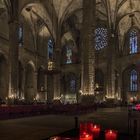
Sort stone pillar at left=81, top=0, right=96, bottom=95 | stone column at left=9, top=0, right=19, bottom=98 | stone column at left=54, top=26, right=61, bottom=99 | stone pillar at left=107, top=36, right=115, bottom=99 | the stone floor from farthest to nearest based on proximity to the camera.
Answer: stone column at left=54, top=26, right=61, bottom=99 < stone pillar at left=107, top=36, right=115, bottom=99 < stone column at left=9, top=0, right=19, bottom=98 < stone pillar at left=81, top=0, right=96, bottom=95 < the stone floor

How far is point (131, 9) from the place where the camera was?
47.8 meters

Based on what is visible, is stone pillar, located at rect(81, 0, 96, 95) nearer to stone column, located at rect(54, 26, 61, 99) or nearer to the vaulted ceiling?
the vaulted ceiling

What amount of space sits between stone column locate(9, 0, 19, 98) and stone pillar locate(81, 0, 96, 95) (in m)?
10.7

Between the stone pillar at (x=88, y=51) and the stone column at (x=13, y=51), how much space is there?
35.2 ft

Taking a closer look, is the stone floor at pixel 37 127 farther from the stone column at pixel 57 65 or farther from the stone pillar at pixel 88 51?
the stone column at pixel 57 65

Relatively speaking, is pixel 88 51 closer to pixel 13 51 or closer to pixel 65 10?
pixel 13 51

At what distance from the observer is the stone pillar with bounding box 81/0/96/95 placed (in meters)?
24.2

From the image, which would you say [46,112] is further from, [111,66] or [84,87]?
[111,66]

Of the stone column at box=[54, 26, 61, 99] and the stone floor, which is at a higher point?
the stone column at box=[54, 26, 61, 99]

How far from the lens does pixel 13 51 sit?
107ft

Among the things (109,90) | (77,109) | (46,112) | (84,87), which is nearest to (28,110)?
(46,112)

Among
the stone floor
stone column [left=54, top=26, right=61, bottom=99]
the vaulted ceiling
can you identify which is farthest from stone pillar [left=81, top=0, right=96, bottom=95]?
stone column [left=54, top=26, right=61, bottom=99]

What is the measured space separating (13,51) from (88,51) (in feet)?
38.3

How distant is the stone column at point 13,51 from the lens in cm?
3184
